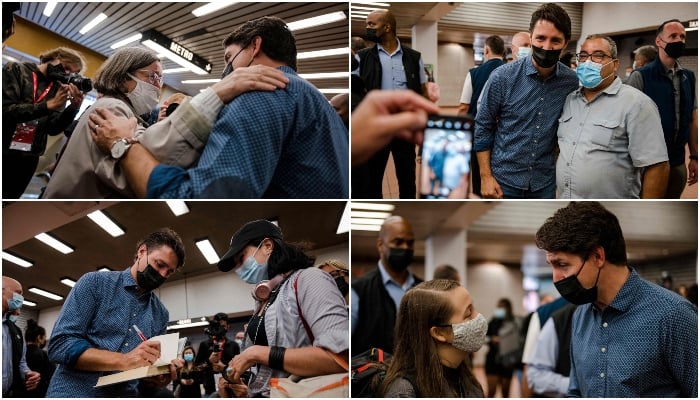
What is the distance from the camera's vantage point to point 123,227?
2979mm

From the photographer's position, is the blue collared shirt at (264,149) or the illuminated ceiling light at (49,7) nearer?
the blue collared shirt at (264,149)

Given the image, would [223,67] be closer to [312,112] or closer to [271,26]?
[271,26]

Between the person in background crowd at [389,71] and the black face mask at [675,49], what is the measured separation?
120 centimetres

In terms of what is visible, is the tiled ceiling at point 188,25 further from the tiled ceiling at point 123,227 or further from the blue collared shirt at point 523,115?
the blue collared shirt at point 523,115

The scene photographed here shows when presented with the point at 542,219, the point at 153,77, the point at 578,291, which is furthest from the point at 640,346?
the point at 153,77

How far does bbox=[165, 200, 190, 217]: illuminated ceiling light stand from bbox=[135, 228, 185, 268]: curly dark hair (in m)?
0.12

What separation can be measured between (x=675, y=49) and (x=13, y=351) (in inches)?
134

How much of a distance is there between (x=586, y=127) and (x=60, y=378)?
258cm

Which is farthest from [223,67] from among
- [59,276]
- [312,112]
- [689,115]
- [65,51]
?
[689,115]

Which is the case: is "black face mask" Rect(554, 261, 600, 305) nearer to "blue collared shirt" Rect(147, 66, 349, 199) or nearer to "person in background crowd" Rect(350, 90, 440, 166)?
"blue collared shirt" Rect(147, 66, 349, 199)

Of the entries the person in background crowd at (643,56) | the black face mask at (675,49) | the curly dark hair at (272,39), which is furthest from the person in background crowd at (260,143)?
the black face mask at (675,49)

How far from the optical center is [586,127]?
3.05 meters

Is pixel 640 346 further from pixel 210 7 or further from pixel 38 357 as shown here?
pixel 38 357

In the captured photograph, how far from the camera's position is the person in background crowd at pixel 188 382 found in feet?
9.88
